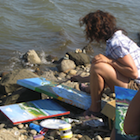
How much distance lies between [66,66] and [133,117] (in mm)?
4628

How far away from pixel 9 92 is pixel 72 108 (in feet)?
4.41

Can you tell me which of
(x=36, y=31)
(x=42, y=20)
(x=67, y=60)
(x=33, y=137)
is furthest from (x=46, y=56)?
(x=33, y=137)

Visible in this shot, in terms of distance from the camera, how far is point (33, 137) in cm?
250

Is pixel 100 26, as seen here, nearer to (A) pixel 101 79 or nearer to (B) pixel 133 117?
(A) pixel 101 79

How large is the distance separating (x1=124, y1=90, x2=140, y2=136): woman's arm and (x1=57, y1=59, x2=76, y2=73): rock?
14.7ft

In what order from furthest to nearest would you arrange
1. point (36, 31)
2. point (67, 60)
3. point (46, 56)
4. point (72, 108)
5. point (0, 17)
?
1. point (0, 17)
2. point (36, 31)
3. point (46, 56)
4. point (67, 60)
5. point (72, 108)

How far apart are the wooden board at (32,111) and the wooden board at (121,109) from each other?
82cm

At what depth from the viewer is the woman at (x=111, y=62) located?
2.89m

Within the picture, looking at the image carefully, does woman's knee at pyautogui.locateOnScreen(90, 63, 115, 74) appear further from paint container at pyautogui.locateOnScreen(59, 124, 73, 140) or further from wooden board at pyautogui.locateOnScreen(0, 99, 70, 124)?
paint container at pyautogui.locateOnScreen(59, 124, 73, 140)

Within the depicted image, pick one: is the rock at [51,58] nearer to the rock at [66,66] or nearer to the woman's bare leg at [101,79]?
the rock at [66,66]

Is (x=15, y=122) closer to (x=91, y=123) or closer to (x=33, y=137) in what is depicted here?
(x=33, y=137)

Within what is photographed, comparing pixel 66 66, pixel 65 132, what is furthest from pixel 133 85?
pixel 66 66

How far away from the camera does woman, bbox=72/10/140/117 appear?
2.89 m

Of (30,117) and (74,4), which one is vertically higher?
(74,4)
